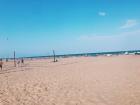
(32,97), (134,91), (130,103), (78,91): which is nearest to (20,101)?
(32,97)

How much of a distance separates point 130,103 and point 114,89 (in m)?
2.50

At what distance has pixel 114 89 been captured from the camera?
951cm

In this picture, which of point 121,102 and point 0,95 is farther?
point 0,95

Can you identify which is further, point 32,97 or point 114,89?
point 114,89

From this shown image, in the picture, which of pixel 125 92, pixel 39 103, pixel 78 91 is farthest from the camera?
pixel 78 91

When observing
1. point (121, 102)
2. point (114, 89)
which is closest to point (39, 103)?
point (121, 102)

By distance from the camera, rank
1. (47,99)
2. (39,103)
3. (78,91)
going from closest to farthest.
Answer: (39,103)
(47,99)
(78,91)

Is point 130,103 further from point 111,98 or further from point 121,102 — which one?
point 111,98

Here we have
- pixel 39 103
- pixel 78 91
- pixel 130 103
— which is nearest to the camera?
pixel 130 103

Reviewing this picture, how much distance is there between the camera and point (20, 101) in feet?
26.2

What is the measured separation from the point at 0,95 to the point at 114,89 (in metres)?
5.73

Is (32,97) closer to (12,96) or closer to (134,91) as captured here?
(12,96)

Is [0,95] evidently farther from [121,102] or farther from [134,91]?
[134,91]

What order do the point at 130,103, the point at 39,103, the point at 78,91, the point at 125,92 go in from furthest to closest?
the point at 78,91, the point at 125,92, the point at 39,103, the point at 130,103
